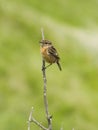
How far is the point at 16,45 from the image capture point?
77.8 ft

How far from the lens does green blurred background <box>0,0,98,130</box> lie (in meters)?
20.9

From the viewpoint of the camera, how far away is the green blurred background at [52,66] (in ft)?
68.4

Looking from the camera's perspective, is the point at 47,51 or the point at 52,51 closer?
the point at 47,51

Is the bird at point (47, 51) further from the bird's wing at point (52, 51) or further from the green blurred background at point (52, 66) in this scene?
the green blurred background at point (52, 66)

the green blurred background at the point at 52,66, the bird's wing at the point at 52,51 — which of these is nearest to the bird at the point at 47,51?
the bird's wing at the point at 52,51

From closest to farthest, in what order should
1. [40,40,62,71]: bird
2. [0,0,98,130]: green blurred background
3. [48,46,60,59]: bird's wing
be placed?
[40,40,62,71]: bird < [48,46,60,59]: bird's wing < [0,0,98,130]: green blurred background

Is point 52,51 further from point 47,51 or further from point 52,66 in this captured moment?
point 52,66

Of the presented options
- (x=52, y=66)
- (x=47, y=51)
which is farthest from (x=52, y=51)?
(x=52, y=66)

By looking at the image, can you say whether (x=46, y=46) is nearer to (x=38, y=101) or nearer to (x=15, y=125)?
(x=15, y=125)

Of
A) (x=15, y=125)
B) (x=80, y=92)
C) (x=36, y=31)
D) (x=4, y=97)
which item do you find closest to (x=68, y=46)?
(x=36, y=31)

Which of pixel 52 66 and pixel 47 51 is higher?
pixel 47 51

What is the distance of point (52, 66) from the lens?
23344mm

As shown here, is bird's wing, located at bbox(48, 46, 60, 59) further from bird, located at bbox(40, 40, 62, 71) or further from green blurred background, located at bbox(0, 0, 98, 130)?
green blurred background, located at bbox(0, 0, 98, 130)

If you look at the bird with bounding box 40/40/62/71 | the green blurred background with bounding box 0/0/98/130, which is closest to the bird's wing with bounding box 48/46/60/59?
the bird with bounding box 40/40/62/71
